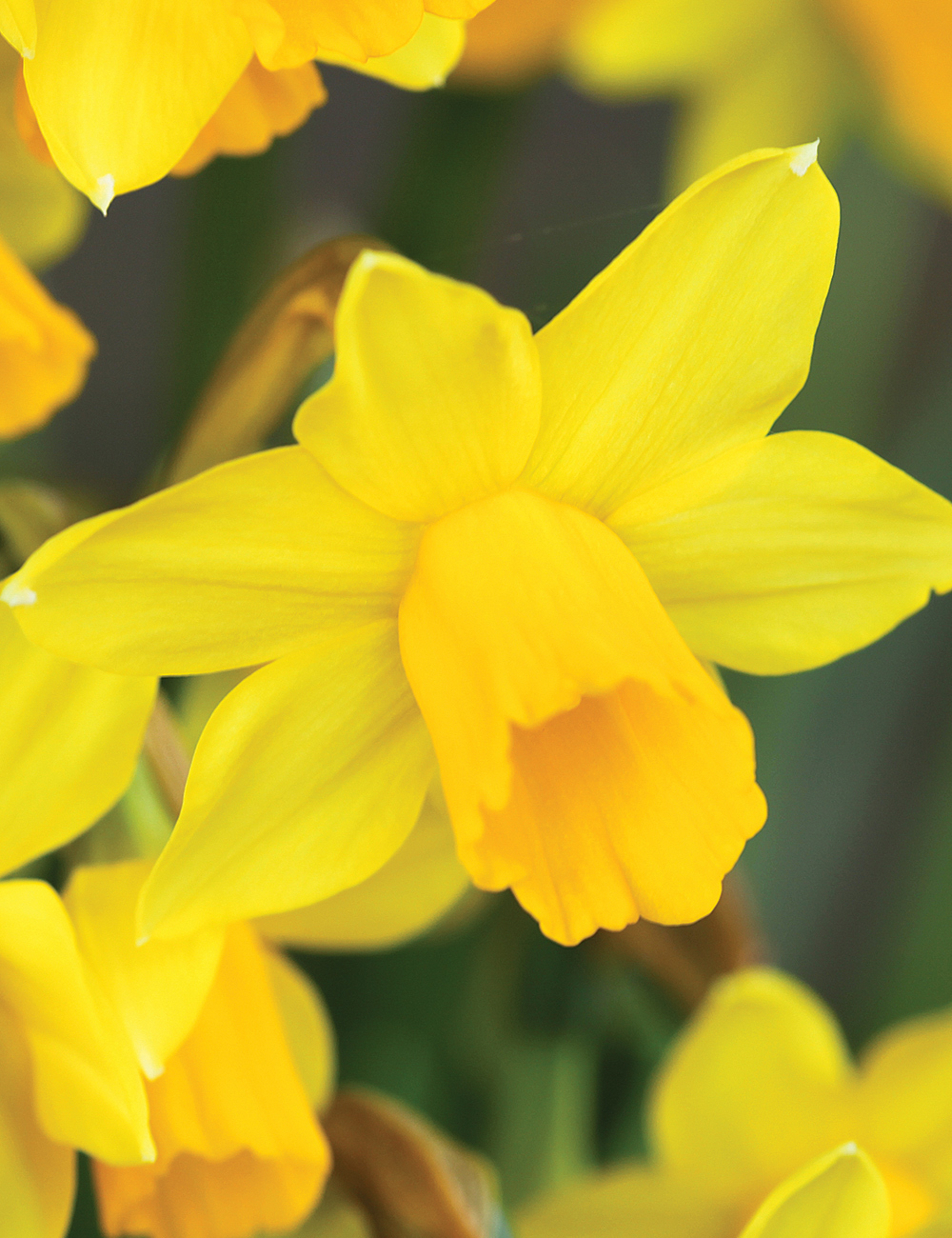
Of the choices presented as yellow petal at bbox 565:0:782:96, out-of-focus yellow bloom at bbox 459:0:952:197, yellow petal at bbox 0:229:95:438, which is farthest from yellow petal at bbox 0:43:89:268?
yellow petal at bbox 565:0:782:96

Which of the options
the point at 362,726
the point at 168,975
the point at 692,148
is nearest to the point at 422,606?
the point at 362,726

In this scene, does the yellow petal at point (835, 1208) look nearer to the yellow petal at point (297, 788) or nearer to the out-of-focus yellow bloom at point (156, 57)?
the yellow petal at point (297, 788)

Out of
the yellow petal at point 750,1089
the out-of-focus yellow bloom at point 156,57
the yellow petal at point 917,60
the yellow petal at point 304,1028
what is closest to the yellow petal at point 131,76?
the out-of-focus yellow bloom at point 156,57

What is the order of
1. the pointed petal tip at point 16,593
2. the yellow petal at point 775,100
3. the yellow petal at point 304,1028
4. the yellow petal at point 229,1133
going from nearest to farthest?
the pointed petal tip at point 16,593 → the yellow petal at point 229,1133 → the yellow petal at point 304,1028 → the yellow petal at point 775,100

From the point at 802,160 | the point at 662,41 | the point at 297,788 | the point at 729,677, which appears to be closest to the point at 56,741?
the point at 297,788

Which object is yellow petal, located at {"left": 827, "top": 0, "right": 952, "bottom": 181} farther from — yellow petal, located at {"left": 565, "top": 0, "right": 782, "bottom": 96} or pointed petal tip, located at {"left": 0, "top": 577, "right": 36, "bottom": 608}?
pointed petal tip, located at {"left": 0, "top": 577, "right": 36, "bottom": 608}

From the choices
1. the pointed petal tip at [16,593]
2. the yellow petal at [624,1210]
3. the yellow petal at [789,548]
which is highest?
the pointed petal tip at [16,593]

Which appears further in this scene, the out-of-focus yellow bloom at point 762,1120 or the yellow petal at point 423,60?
the out-of-focus yellow bloom at point 762,1120
